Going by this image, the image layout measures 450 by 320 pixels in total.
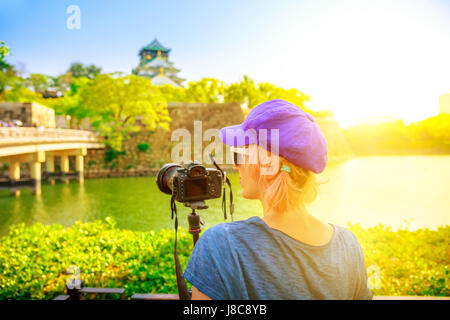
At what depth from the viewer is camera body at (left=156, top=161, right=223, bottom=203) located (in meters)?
1.60

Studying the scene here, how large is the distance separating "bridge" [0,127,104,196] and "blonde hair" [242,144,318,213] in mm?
12815

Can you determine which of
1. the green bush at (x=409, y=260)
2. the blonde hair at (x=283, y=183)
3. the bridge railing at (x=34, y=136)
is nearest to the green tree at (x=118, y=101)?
the bridge railing at (x=34, y=136)

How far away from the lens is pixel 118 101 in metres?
22.6

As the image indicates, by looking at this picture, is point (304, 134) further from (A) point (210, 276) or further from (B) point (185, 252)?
(B) point (185, 252)

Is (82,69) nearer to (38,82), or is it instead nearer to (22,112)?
(38,82)

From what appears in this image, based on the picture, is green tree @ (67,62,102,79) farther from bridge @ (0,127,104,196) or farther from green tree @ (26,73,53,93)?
bridge @ (0,127,104,196)

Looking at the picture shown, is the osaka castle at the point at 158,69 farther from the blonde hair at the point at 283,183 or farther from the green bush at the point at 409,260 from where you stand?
the blonde hair at the point at 283,183

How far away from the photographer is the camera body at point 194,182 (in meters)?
1.60

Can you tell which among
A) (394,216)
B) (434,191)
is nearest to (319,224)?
(394,216)

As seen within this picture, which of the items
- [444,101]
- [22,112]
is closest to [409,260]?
[444,101]

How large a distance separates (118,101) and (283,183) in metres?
23.3

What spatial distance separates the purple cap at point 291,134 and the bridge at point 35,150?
505 inches

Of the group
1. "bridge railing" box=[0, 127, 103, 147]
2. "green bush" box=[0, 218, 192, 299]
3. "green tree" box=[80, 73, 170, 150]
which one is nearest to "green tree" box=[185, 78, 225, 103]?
"green tree" box=[80, 73, 170, 150]
